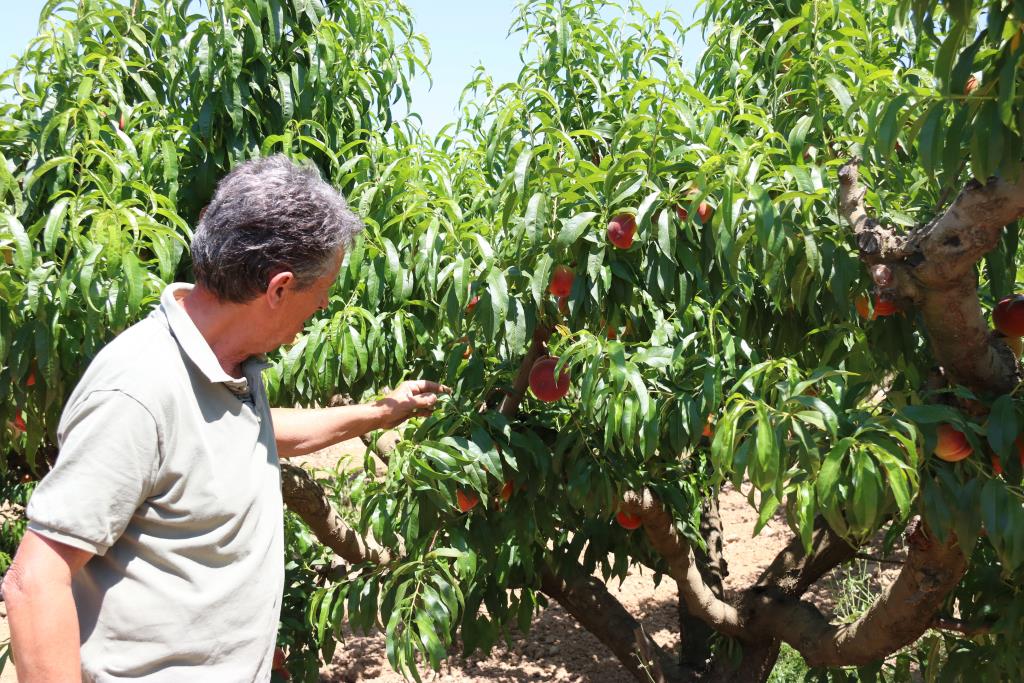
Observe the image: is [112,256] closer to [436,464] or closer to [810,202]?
[436,464]

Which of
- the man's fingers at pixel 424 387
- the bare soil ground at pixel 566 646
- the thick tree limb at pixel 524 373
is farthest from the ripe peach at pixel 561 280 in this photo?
the bare soil ground at pixel 566 646

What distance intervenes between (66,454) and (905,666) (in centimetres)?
264

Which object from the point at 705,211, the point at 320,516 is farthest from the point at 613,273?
the point at 320,516

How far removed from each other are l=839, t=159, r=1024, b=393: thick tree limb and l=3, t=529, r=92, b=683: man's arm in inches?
57.3

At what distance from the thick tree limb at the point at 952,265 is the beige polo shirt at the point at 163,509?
1.21 metres

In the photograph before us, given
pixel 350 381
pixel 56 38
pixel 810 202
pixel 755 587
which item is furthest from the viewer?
pixel 755 587

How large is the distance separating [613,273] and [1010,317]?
2.78ft

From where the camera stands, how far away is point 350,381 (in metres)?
2.04

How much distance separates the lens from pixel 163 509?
1.13 metres

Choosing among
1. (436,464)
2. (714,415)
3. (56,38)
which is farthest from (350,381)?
(56,38)

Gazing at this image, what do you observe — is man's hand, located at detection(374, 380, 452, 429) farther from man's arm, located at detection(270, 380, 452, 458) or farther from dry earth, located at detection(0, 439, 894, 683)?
dry earth, located at detection(0, 439, 894, 683)

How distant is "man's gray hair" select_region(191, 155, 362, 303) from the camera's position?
118 cm

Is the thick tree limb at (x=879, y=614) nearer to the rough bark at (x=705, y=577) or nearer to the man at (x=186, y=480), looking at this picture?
the rough bark at (x=705, y=577)

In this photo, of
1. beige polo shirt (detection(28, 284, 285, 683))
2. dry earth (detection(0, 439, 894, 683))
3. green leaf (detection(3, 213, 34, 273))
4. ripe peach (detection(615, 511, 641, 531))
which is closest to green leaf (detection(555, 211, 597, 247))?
beige polo shirt (detection(28, 284, 285, 683))
